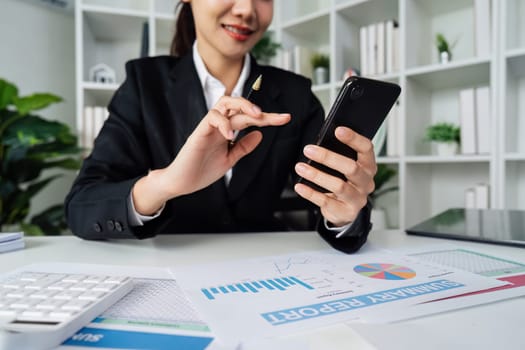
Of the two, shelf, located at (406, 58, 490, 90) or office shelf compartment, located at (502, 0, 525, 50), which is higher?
office shelf compartment, located at (502, 0, 525, 50)

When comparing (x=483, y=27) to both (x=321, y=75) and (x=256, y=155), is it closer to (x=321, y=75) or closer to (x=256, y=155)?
(x=321, y=75)

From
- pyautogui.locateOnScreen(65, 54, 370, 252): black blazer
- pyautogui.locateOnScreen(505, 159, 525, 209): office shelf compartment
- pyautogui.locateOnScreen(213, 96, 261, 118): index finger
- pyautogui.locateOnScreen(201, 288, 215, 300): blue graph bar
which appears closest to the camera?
pyautogui.locateOnScreen(201, 288, 215, 300): blue graph bar

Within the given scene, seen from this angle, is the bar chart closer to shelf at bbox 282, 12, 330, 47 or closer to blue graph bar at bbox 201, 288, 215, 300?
blue graph bar at bbox 201, 288, 215, 300

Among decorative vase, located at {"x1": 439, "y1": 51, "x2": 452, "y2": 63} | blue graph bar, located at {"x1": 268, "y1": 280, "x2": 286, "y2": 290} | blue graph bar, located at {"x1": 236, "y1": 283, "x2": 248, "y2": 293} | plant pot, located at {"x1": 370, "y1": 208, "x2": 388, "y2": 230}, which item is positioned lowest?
plant pot, located at {"x1": 370, "y1": 208, "x2": 388, "y2": 230}

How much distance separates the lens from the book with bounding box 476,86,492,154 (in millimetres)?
1457

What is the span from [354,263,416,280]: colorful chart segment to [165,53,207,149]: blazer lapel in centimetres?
54

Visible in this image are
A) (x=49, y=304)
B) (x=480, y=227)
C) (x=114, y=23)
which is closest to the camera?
(x=49, y=304)

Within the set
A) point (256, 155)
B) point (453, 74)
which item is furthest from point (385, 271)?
point (453, 74)

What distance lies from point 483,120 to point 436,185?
467mm

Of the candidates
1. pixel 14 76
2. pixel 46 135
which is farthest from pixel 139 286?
pixel 14 76

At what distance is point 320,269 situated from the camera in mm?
486

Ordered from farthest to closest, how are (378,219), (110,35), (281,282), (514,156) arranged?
(110,35) < (378,219) < (514,156) < (281,282)

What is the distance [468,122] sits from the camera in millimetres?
1513

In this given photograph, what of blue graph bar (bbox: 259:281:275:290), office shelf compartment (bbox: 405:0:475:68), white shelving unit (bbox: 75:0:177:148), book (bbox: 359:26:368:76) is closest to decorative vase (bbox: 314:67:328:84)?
book (bbox: 359:26:368:76)
